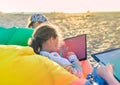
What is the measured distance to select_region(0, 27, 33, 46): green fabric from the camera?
9.17ft

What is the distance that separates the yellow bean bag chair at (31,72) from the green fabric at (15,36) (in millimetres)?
1082

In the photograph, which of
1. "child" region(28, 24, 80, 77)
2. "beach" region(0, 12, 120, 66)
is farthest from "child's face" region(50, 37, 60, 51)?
"beach" region(0, 12, 120, 66)

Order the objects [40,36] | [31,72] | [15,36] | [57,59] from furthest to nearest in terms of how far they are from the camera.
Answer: [15,36] < [40,36] < [57,59] < [31,72]

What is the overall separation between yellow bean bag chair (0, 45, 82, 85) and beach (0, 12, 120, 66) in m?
4.25

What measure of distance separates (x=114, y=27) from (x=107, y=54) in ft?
21.9

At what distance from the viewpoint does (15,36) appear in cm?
286

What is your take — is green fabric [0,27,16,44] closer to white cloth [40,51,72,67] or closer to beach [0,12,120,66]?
white cloth [40,51,72,67]

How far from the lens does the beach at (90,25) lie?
6.87m

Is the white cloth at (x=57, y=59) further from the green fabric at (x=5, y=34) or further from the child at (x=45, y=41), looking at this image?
the green fabric at (x=5, y=34)

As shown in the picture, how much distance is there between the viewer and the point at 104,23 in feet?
30.0

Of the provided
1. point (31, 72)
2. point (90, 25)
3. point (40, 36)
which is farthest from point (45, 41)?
point (90, 25)

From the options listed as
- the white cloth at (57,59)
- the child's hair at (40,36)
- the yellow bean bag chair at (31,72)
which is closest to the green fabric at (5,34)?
the child's hair at (40,36)

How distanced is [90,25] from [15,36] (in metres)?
6.14

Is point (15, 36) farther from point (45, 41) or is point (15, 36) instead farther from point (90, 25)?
point (90, 25)
